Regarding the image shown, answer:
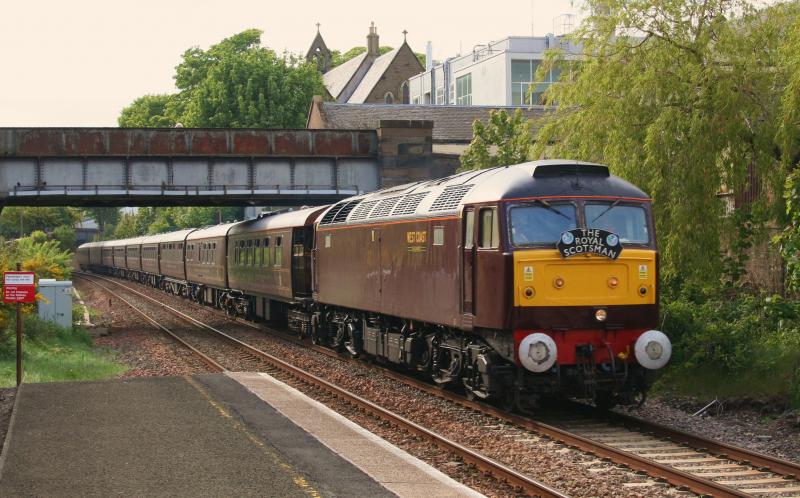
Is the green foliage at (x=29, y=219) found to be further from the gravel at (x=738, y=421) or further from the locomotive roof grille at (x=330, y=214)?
the gravel at (x=738, y=421)

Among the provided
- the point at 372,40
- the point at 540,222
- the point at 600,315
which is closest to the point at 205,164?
the point at 540,222

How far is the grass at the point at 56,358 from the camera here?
19.4m

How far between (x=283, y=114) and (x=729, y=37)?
182ft

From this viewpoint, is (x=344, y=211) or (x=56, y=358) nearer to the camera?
(x=344, y=211)

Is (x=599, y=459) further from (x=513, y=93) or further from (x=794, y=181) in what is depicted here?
(x=513, y=93)

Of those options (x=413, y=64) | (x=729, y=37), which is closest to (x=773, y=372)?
(x=729, y=37)

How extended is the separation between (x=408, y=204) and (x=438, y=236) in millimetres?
1864

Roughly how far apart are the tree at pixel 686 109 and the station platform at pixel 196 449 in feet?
24.9

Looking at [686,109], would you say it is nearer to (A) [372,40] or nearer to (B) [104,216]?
(A) [372,40]

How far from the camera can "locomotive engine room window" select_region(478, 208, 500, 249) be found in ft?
43.8

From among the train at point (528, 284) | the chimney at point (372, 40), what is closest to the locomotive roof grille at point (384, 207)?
the train at point (528, 284)

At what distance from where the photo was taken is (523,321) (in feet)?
42.6

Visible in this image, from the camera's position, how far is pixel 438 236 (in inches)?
596

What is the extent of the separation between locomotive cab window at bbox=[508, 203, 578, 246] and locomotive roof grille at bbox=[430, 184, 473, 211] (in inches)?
57.9
